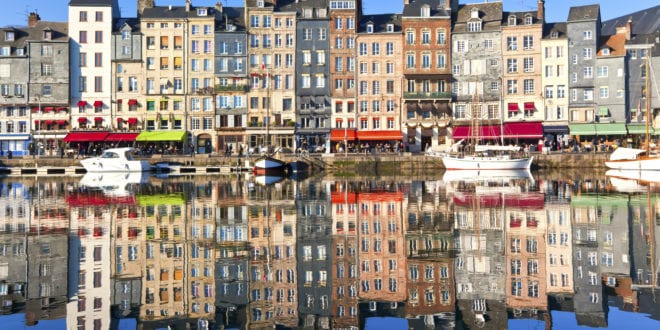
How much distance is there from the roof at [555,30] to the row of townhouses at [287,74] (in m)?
0.19

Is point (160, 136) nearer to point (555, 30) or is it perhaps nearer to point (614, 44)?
point (555, 30)

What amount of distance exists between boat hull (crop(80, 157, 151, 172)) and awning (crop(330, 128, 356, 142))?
2028cm

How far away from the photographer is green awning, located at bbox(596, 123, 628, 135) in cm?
6469

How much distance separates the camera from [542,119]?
67562 millimetres

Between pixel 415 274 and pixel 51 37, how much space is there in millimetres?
66656

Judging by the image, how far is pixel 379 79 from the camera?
7094cm

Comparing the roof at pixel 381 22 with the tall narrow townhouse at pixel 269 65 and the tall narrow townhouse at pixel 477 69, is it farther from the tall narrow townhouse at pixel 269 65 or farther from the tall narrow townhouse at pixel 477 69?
the tall narrow townhouse at pixel 269 65

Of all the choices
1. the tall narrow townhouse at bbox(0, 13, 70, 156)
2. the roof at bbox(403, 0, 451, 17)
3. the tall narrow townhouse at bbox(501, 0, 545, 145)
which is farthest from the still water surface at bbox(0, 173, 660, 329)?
the tall narrow townhouse at bbox(0, 13, 70, 156)

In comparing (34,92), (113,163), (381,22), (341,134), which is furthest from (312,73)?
(34,92)

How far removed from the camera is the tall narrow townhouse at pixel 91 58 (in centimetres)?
7162

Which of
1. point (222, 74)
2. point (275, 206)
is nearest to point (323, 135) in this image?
point (222, 74)

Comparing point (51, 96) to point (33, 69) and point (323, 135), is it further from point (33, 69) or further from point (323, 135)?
point (323, 135)

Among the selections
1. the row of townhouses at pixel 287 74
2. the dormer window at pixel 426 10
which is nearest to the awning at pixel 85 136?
the row of townhouses at pixel 287 74

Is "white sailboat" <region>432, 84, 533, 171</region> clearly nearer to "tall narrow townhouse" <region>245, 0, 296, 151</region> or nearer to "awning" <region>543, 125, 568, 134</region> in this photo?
"awning" <region>543, 125, 568, 134</region>
